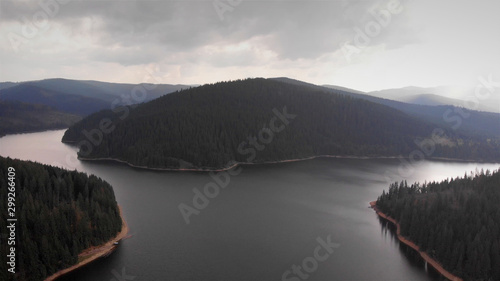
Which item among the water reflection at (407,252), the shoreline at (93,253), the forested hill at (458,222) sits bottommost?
the water reflection at (407,252)

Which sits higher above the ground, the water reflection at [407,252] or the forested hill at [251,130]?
the forested hill at [251,130]

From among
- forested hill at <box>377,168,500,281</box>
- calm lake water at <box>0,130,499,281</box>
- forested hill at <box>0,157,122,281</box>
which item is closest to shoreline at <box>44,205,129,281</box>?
forested hill at <box>0,157,122,281</box>

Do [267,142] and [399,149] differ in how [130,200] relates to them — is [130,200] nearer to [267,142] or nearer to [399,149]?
[267,142]

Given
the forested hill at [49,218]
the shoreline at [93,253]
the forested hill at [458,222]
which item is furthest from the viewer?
the forested hill at [458,222]

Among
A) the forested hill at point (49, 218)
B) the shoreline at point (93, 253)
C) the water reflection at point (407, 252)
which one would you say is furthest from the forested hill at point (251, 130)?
the water reflection at point (407, 252)

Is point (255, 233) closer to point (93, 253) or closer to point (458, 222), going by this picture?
point (93, 253)

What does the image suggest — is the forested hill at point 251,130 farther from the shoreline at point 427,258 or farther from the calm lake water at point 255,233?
the shoreline at point 427,258

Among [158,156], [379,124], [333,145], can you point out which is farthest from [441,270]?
[379,124]
